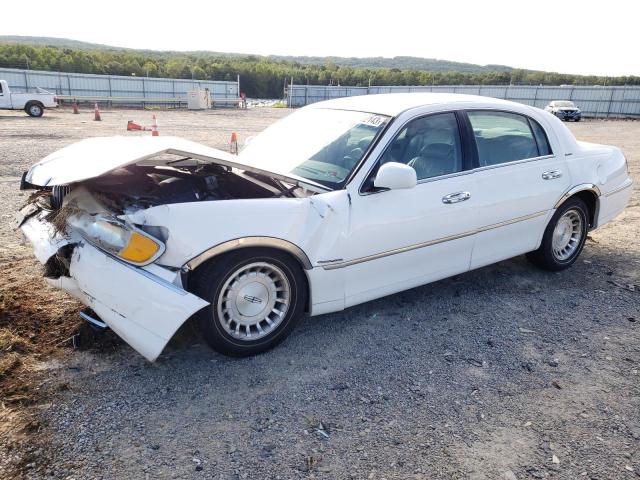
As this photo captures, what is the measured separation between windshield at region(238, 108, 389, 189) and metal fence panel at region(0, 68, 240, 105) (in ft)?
107

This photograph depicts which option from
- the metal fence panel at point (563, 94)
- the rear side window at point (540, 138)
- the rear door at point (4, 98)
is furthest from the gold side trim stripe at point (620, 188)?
the metal fence panel at point (563, 94)

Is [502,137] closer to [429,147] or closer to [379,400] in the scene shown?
[429,147]

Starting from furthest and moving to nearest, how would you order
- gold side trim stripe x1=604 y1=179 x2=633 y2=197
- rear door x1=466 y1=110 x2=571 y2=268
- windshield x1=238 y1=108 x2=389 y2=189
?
1. gold side trim stripe x1=604 y1=179 x2=633 y2=197
2. rear door x1=466 y1=110 x2=571 y2=268
3. windshield x1=238 y1=108 x2=389 y2=189

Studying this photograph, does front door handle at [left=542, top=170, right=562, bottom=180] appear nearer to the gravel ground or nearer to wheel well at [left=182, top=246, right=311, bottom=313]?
the gravel ground

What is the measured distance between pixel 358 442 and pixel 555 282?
3.04m

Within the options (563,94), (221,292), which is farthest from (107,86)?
(221,292)

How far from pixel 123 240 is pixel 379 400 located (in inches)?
68.7

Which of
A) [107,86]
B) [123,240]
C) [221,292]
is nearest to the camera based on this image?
[123,240]

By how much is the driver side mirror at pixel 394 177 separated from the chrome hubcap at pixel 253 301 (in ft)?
2.97

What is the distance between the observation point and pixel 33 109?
23781 mm

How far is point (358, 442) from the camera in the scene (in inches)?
102

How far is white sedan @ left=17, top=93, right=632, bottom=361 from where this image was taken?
114 inches

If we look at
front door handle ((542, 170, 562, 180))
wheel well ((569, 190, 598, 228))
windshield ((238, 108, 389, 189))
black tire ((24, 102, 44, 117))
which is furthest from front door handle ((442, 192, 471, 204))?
black tire ((24, 102, 44, 117))

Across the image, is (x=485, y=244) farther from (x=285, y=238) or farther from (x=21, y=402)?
(x=21, y=402)
